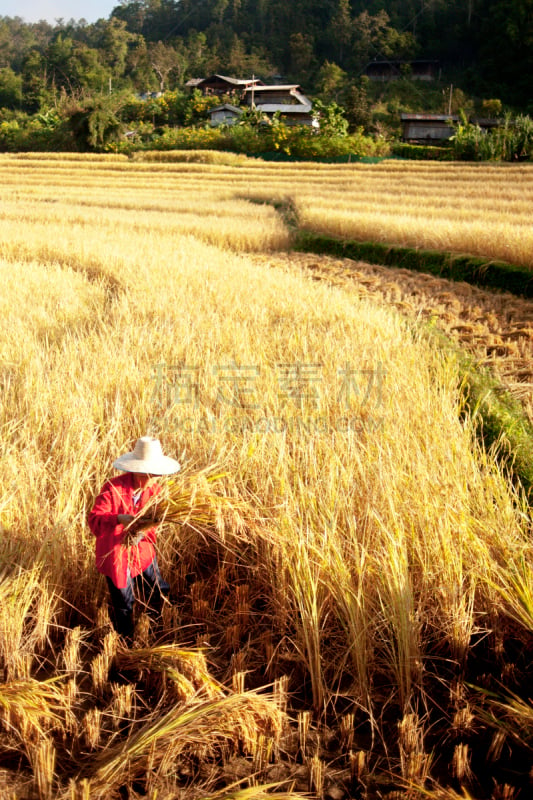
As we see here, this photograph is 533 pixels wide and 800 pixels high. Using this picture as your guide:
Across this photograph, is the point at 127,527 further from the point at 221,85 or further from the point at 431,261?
the point at 221,85

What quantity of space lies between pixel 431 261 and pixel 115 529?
7431mm

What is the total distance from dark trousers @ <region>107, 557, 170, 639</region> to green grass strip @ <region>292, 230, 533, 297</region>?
6096mm

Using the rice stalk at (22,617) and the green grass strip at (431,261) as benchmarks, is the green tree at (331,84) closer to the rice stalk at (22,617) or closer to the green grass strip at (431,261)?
the green grass strip at (431,261)

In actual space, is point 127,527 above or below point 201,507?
above

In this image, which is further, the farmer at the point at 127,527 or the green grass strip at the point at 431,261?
the green grass strip at the point at 431,261

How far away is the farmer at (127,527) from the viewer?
179 cm

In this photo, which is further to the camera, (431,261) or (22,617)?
(431,261)

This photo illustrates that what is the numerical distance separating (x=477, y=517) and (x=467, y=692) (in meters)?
0.65

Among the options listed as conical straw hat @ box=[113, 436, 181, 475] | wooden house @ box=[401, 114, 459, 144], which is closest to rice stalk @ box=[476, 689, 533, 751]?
conical straw hat @ box=[113, 436, 181, 475]

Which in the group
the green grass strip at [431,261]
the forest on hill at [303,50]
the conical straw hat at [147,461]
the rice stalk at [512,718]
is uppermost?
the forest on hill at [303,50]

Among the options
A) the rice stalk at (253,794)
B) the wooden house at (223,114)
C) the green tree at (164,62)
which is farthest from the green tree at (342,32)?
the rice stalk at (253,794)

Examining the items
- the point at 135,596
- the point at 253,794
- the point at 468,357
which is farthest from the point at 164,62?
the point at 253,794

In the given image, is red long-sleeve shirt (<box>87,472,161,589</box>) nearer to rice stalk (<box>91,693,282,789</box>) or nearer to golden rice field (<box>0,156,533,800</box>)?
golden rice field (<box>0,156,533,800</box>)

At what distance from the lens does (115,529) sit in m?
1.83
